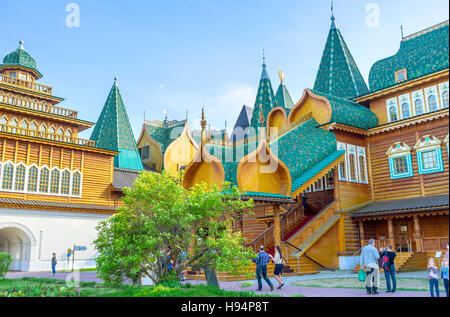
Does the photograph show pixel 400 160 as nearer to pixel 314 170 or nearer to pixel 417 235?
pixel 417 235

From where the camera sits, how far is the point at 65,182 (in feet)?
92.2

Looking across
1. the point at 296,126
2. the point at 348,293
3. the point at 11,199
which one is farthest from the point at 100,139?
the point at 348,293

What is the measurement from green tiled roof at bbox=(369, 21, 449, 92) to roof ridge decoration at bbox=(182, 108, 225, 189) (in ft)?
36.5

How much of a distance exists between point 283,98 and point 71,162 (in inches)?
821

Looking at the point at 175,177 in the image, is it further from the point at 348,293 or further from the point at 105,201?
the point at 105,201

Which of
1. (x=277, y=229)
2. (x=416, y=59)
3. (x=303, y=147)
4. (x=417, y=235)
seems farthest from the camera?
(x=416, y=59)

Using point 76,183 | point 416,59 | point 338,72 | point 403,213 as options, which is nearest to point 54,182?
point 76,183

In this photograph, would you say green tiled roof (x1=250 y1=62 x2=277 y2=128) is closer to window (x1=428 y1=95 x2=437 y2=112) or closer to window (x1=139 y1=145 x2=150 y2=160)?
window (x1=139 y1=145 x2=150 y2=160)

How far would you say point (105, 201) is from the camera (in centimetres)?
2981

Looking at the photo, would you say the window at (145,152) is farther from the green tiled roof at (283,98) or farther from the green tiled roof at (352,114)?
the green tiled roof at (352,114)

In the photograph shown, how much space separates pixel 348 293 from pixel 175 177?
597cm

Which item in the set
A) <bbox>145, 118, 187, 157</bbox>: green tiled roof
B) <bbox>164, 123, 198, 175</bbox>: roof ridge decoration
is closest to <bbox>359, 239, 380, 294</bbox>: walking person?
<bbox>164, 123, 198, 175</bbox>: roof ridge decoration

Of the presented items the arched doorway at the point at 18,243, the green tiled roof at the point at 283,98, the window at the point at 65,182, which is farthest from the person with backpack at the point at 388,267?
the green tiled roof at the point at 283,98

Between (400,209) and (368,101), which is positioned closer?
(400,209)
